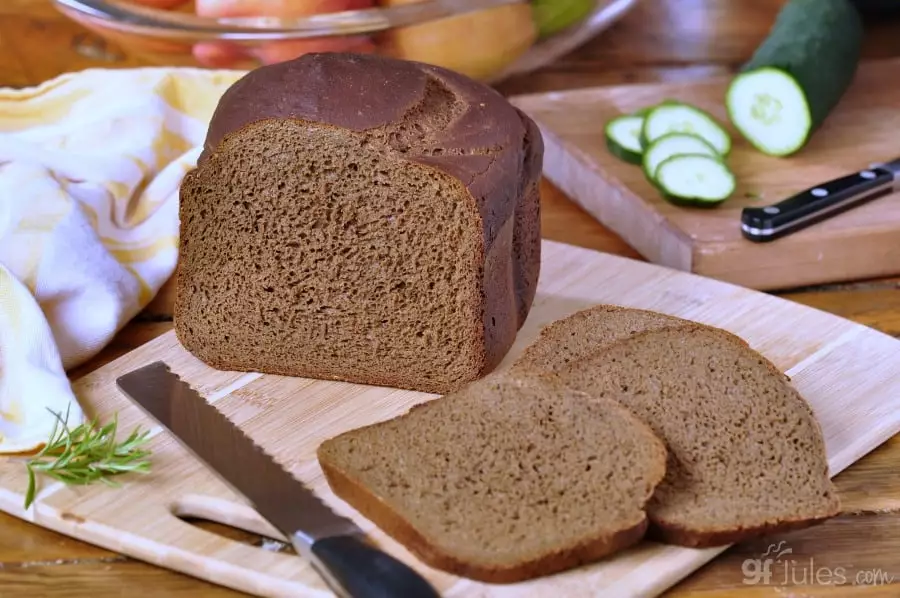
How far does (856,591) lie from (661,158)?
1869mm

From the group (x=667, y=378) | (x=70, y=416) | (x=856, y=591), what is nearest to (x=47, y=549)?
(x=70, y=416)

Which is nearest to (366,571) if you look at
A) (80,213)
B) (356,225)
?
(356,225)

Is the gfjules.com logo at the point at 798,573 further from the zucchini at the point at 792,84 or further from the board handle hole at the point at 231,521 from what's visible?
the zucchini at the point at 792,84

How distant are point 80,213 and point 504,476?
167 centimetres

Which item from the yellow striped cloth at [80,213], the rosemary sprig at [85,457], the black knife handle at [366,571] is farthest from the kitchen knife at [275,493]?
the yellow striped cloth at [80,213]

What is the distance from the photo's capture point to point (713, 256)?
365cm

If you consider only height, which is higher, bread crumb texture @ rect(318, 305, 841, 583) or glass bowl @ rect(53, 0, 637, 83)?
glass bowl @ rect(53, 0, 637, 83)

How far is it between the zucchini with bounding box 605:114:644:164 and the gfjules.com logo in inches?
75.2

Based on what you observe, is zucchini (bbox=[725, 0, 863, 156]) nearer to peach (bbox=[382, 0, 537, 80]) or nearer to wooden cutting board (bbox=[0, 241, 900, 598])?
peach (bbox=[382, 0, 537, 80])

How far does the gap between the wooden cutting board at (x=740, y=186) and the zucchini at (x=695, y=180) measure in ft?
0.15

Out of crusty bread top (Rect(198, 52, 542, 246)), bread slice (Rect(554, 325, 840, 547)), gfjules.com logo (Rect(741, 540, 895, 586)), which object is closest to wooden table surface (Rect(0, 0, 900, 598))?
gfjules.com logo (Rect(741, 540, 895, 586))

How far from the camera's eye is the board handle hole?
8.43 feet

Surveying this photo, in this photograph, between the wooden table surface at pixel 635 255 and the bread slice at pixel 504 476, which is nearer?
the bread slice at pixel 504 476

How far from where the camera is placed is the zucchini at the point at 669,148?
3992mm
